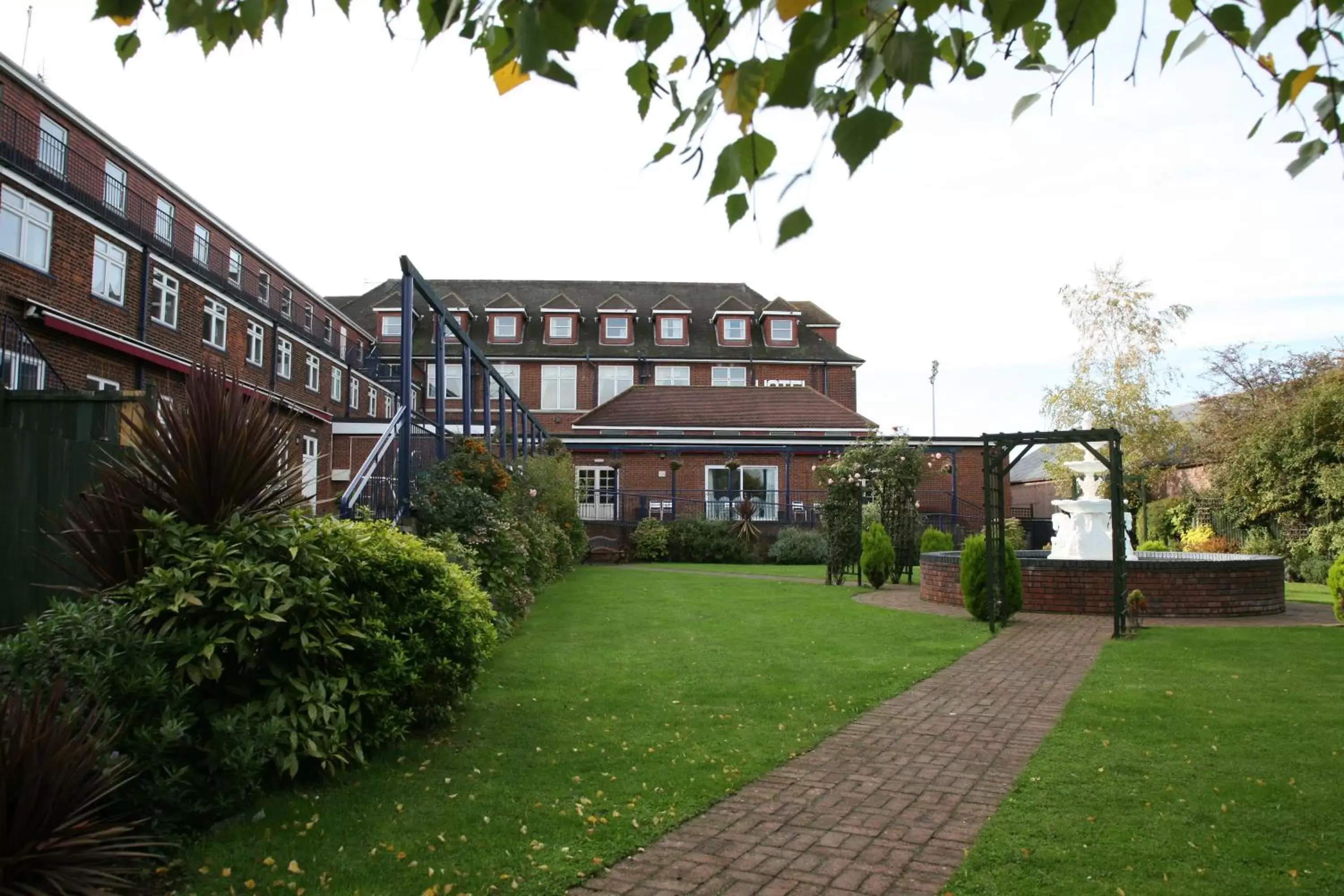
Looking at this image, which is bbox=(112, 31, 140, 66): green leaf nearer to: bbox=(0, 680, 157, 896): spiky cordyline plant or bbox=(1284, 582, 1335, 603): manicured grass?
bbox=(0, 680, 157, 896): spiky cordyline plant

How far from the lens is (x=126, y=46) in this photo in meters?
2.64

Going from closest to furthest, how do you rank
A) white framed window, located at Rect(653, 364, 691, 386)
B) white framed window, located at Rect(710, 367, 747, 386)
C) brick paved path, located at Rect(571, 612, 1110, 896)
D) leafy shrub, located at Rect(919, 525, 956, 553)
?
brick paved path, located at Rect(571, 612, 1110, 896), leafy shrub, located at Rect(919, 525, 956, 553), white framed window, located at Rect(710, 367, 747, 386), white framed window, located at Rect(653, 364, 691, 386)

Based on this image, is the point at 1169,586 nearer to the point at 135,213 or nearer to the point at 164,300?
the point at 164,300

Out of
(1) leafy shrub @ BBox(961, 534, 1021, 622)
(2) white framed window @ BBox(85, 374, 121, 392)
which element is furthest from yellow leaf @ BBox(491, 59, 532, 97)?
(2) white framed window @ BBox(85, 374, 121, 392)

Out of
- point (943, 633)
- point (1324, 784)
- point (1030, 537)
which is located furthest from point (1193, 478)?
point (1324, 784)

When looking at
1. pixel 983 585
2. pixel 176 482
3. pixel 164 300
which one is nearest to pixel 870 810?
pixel 176 482

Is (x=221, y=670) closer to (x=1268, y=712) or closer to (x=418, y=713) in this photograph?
(x=418, y=713)

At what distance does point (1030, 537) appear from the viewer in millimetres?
33906

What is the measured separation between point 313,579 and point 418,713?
4.54ft

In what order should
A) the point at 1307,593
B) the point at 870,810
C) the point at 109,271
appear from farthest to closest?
the point at 109,271, the point at 1307,593, the point at 870,810

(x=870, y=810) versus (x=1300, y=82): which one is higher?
(x=1300, y=82)

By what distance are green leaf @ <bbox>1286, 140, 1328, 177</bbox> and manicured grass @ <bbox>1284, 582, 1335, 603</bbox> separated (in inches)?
575

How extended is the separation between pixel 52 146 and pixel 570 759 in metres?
22.0

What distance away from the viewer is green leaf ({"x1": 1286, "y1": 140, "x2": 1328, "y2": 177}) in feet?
8.40
